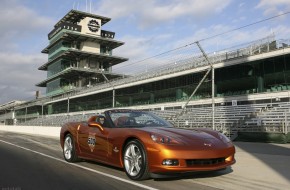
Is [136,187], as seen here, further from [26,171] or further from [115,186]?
[26,171]

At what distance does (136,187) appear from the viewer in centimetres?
632

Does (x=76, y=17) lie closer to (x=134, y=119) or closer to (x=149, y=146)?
(x=134, y=119)

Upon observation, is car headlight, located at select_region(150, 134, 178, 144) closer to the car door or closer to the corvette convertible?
the corvette convertible

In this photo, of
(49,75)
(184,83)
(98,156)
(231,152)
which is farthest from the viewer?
(49,75)

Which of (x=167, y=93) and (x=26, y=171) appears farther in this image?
(x=167, y=93)

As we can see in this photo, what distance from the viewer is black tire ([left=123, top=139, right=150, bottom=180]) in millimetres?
6711

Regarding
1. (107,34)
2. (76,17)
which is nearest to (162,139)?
(76,17)

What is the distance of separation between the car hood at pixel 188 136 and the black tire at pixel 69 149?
10.1ft

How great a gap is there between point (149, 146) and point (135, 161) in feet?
1.81

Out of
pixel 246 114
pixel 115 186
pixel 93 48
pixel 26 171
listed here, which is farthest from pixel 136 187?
pixel 93 48

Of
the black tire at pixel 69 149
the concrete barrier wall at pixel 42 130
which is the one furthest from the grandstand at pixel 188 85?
the black tire at pixel 69 149

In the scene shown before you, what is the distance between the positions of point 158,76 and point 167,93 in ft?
10.0

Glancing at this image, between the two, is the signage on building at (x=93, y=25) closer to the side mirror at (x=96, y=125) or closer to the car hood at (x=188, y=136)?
the side mirror at (x=96, y=125)

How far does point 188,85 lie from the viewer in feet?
152
